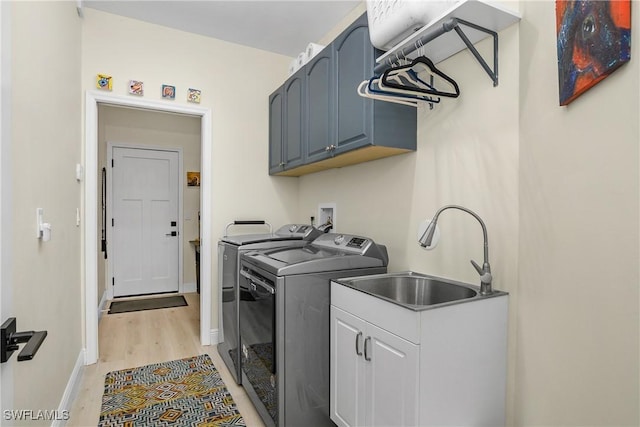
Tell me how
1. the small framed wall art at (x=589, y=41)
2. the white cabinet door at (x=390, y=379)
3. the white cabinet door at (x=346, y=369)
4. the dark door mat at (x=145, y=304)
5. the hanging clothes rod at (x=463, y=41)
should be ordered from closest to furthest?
the small framed wall art at (x=589, y=41)
the white cabinet door at (x=390, y=379)
the hanging clothes rod at (x=463, y=41)
the white cabinet door at (x=346, y=369)
the dark door mat at (x=145, y=304)

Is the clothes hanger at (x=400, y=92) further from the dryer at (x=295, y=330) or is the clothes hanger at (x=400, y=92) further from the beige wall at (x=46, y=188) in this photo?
the beige wall at (x=46, y=188)

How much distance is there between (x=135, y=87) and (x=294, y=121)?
1.27 m

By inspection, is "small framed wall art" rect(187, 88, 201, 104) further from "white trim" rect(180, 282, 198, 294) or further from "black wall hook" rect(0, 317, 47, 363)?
"white trim" rect(180, 282, 198, 294)

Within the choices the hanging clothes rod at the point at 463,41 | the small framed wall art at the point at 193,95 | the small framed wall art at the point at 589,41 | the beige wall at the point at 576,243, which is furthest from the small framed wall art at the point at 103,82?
the small framed wall art at the point at 589,41

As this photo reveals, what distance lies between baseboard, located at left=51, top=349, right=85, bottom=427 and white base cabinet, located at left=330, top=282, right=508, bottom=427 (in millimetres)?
1505

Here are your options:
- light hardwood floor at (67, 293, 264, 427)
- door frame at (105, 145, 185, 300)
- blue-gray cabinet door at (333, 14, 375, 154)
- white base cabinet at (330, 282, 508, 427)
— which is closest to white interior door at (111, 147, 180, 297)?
door frame at (105, 145, 185, 300)

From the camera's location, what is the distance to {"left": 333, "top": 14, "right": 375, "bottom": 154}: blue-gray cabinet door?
186 cm

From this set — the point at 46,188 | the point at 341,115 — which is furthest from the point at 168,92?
the point at 341,115

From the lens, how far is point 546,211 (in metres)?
1.30

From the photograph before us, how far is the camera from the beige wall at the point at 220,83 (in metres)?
2.70

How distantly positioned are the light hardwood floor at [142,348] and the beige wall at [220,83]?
393mm

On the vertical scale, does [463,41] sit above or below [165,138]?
below

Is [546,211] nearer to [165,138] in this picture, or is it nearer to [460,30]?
[460,30]

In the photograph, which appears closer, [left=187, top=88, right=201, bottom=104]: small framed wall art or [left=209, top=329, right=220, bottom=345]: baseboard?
[left=187, top=88, right=201, bottom=104]: small framed wall art
